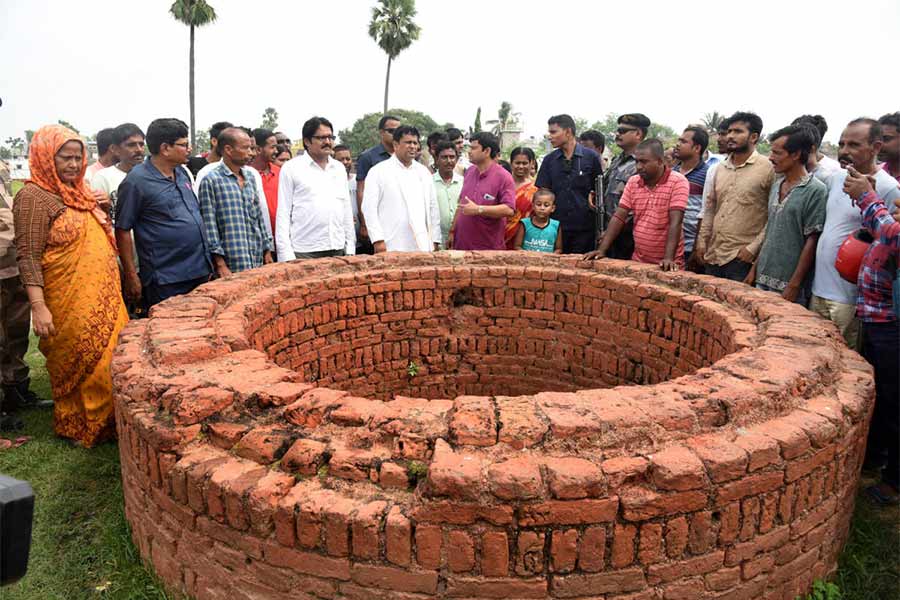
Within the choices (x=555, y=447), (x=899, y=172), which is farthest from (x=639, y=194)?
(x=555, y=447)

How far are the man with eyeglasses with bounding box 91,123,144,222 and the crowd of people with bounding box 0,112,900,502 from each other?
15 millimetres

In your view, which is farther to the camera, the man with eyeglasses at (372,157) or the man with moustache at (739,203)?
the man with eyeglasses at (372,157)

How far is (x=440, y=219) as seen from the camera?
6242 mm

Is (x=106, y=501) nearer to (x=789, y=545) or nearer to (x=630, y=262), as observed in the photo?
(x=789, y=545)

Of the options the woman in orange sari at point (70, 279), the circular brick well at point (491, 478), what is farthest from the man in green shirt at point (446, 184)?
the circular brick well at point (491, 478)

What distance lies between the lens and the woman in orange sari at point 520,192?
20.0 ft

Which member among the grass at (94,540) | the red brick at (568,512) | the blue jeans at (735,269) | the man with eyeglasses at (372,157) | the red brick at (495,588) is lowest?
the grass at (94,540)

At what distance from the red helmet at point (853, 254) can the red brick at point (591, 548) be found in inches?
98.2

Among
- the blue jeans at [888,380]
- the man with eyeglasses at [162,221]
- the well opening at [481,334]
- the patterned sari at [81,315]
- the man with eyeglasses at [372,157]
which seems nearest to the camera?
the blue jeans at [888,380]

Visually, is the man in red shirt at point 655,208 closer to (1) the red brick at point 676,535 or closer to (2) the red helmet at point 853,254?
(2) the red helmet at point 853,254

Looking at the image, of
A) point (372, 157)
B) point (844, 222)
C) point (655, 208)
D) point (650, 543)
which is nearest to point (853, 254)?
point (844, 222)

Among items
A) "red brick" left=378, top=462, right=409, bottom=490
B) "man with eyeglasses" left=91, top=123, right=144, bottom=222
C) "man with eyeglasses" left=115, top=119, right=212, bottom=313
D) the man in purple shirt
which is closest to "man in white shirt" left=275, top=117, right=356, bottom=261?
"man with eyeglasses" left=115, top=119, right=212, bottom=313

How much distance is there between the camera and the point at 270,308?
4016 mm

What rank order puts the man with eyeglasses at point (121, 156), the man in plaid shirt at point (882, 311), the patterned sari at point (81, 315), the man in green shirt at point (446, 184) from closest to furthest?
the man in plaid shirt at point (882, 311)
the patterned sari at point (81, 315)
the man with eyeglasses at point (121, 156)
the man in green shirt at point (446, 184)
